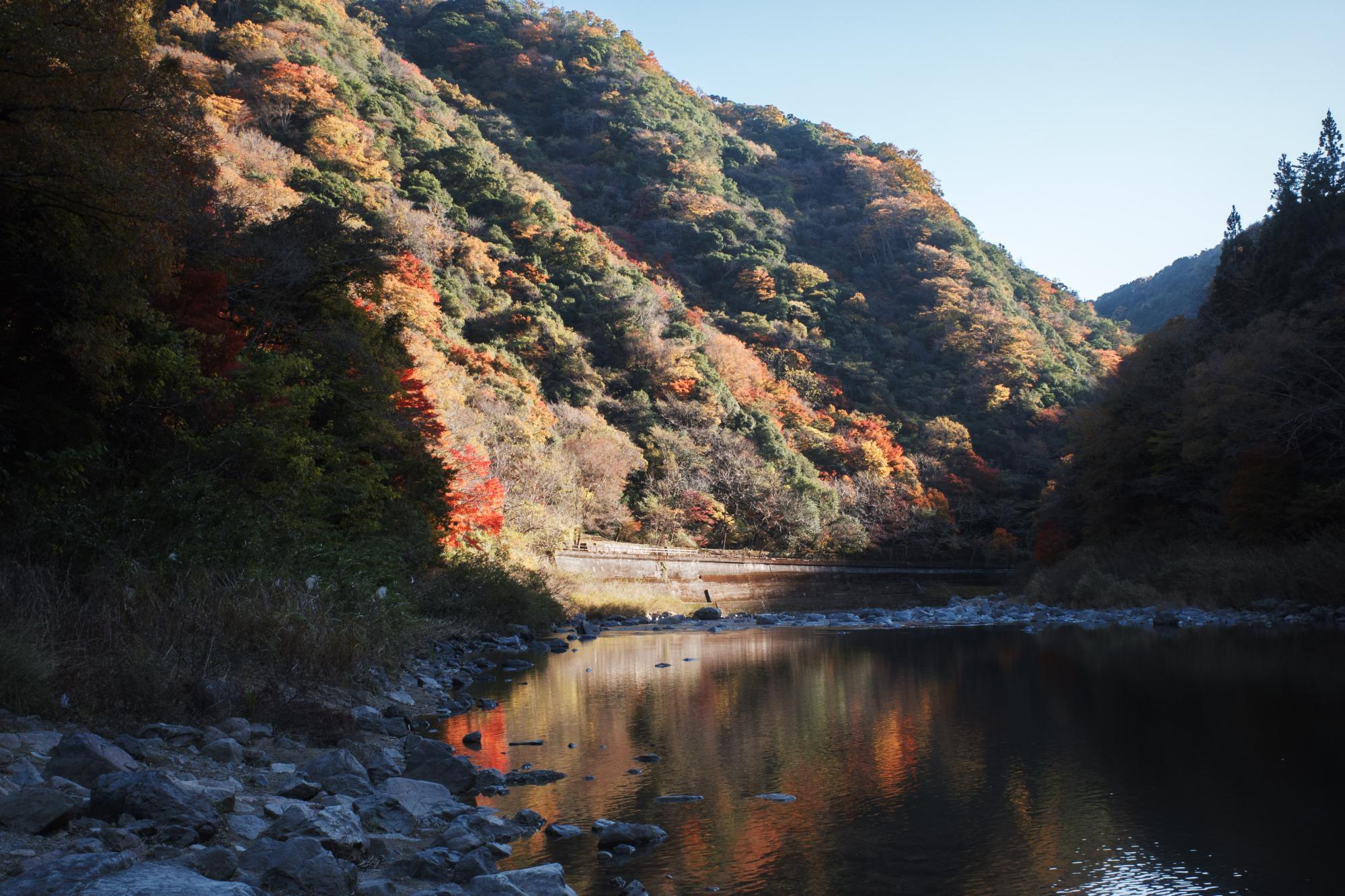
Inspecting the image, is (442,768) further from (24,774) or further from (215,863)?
(215,863)

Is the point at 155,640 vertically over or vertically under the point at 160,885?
over

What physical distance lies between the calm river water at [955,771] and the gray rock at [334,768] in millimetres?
1007

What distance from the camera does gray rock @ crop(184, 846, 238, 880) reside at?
383 cm

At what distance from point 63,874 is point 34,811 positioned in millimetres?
895

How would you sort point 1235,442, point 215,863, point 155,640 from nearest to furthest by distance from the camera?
point 215,863
point 155,640
point 1235,442

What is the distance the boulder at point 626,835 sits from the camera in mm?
5230

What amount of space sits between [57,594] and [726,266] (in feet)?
185

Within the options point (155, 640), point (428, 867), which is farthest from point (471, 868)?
point (155, 640)

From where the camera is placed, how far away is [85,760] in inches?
189

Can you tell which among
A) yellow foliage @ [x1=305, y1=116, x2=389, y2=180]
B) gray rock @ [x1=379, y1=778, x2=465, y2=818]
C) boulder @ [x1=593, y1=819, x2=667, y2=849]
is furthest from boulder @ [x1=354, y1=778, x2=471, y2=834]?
yellow foliage @ [x1=305, y1=116, x2=389, y2=180]

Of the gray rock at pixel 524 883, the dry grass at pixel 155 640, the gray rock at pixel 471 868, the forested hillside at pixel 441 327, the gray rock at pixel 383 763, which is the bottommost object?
the gray rock at pixel 383 763

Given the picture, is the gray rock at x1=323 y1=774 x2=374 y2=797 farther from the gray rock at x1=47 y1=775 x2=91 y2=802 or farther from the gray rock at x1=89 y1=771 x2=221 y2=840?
the gray rock at x1=47 y1=775 x2=91 y2=802

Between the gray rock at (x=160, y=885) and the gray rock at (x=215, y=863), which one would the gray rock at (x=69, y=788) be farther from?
the gray rock at (x=160, y=885)

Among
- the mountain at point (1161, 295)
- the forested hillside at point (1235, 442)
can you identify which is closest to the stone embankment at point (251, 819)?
the forested hillside at point (1235, 442)
